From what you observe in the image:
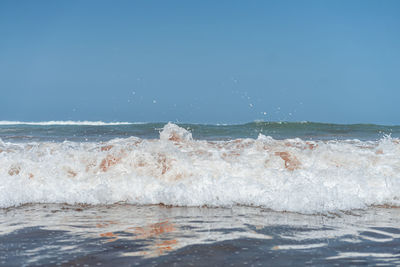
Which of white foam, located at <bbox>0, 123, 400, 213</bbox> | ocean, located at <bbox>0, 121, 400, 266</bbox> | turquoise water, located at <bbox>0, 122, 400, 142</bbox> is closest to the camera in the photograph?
ocean, located at <bbox>0, 121, 400, 266</bbox>

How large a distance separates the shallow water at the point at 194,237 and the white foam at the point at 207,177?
0.26 m

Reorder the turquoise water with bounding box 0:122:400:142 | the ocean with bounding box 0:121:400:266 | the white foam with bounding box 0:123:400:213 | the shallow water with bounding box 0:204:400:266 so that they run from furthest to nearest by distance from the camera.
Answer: the turquoise water with bounding box 0:122:400:142
the white foam with bounding box 0:123:400:213
the ocean with bounding box 0:121:400:266
the shallow water with bounding box 0:204:400:266

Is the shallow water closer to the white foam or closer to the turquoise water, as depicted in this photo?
the white foam

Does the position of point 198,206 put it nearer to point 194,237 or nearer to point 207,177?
point 207,177

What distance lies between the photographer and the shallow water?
8.30 feet

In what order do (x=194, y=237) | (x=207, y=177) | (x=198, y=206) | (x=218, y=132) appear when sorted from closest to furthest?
(x=194, y=237) < (x=198, y=206) < (x=207, y=177) < (x=218, y=132)

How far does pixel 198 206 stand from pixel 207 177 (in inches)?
19.3

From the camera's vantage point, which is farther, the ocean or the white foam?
the white foam

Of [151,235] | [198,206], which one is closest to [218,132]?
[198,206]

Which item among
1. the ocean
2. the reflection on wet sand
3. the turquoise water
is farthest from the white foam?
the turquoise water

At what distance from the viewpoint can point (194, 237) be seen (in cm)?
300

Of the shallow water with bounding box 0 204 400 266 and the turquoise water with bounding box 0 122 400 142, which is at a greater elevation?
the turquoise water with bounding box 0 122 400 142

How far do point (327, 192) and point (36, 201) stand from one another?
2988 millimetres

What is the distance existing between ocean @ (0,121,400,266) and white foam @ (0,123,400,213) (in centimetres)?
1
